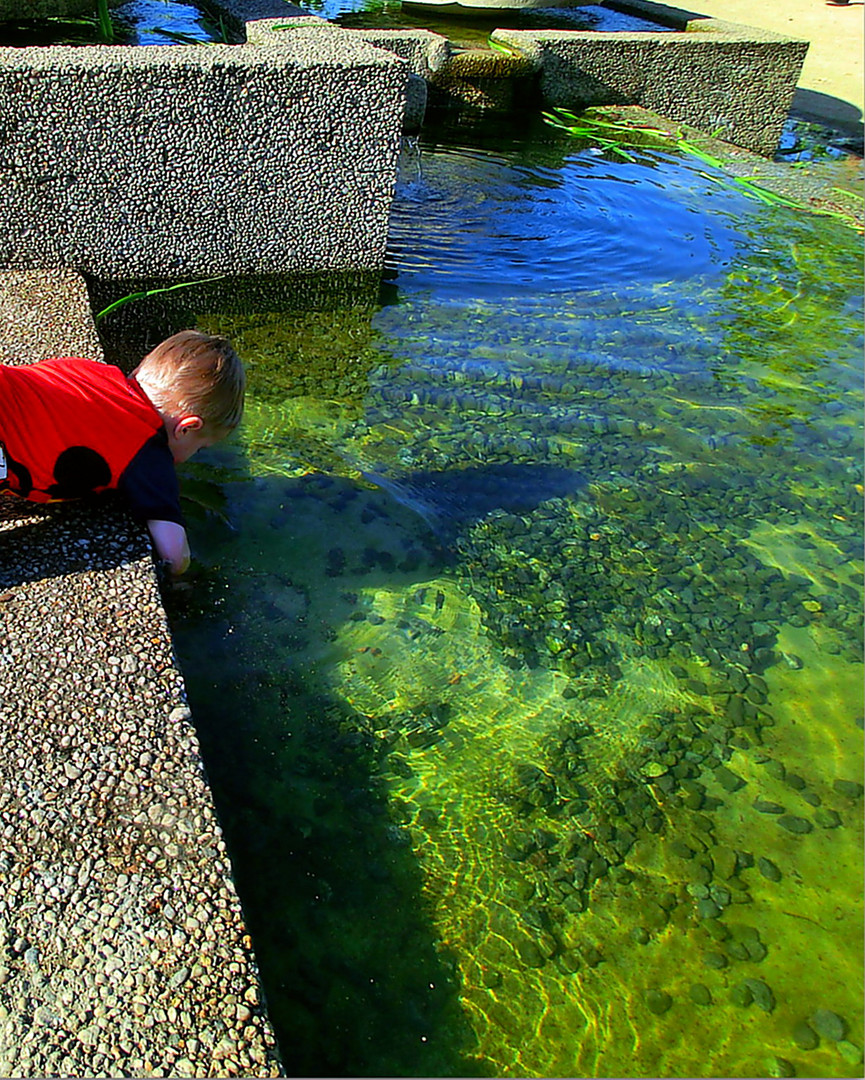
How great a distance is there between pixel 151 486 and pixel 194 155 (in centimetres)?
A: 259

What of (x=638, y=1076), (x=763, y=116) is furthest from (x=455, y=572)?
(x=763, y=116)

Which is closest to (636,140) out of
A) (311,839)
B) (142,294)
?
(142,294)

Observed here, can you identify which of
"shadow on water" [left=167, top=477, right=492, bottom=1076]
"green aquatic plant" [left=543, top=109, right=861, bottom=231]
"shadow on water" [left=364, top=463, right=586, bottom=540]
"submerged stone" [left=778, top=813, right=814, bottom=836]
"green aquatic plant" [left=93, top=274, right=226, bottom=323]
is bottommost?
"submerged stone" [left=778, top=813, right=814, bottom=836]

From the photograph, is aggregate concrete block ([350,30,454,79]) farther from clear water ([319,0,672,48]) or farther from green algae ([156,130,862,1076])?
green algae ([156,130,862,1076])

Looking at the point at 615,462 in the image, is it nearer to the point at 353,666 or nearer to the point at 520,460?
the point at 520,460

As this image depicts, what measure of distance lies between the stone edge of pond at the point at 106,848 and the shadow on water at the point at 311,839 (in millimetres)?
472

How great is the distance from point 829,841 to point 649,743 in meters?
0.59

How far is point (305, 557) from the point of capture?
11.2ft

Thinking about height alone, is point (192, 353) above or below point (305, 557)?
above

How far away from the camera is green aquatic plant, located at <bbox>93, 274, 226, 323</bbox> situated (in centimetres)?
472

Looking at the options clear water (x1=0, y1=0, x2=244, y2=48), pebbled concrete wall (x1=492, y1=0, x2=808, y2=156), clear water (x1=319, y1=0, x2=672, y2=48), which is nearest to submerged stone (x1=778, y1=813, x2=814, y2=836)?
pebbled concrete wall (x1=492, y1=0, x2=808, y2=156)

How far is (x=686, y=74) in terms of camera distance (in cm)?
895

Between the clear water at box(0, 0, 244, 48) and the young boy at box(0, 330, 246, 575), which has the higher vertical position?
the young boy at box(0, 330, 246, 575)

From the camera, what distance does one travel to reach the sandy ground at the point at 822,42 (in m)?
10.7
